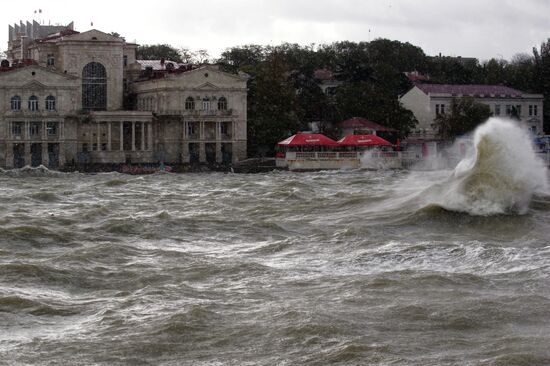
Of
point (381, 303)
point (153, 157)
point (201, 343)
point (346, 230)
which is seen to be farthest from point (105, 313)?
point (153, 157)

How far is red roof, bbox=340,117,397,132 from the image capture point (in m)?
85.6

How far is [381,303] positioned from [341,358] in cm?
376

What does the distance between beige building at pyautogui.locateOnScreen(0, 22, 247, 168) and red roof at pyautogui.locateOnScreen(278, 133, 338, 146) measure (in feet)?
16.3

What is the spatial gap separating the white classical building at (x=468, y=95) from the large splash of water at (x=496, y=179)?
51.3 metres

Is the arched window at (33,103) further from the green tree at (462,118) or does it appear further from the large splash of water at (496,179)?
the large splash of water at (496,179)

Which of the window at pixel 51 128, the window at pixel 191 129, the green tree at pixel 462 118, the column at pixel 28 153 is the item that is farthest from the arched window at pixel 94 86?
the green tree at pixel 462 118

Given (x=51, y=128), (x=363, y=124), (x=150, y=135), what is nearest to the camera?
Result: (x=51, y=128)

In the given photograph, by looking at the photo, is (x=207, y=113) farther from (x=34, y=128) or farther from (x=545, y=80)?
(x=545, y=80)

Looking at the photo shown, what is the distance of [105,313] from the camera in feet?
65.8

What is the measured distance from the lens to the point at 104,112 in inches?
3140

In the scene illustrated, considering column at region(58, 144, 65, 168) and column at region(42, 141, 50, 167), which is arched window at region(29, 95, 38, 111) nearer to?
column at region(42, 141, 50, 167)

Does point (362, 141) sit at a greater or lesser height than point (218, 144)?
greater

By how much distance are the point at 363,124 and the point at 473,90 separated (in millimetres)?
13936

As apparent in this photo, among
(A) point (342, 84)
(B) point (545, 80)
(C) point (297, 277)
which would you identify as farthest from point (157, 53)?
(C) point (297, 277)
